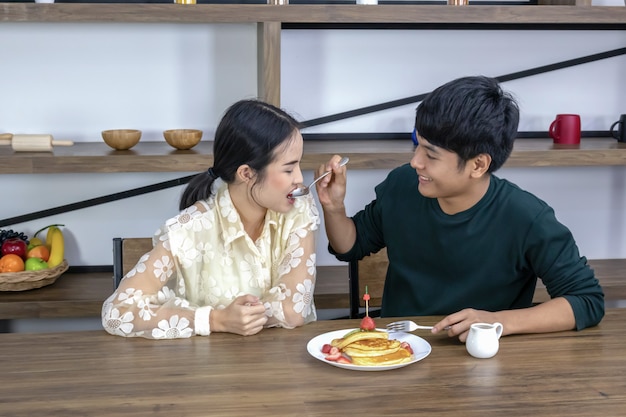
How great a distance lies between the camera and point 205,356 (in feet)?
5.43

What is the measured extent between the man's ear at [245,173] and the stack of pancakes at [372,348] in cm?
50

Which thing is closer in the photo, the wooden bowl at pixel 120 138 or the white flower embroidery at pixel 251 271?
the white flower embroidery at pixel 251 271

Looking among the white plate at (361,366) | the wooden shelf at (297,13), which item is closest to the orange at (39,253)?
the wooden shelf at (297,13)

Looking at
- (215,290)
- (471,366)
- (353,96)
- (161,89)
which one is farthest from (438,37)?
(471,366)

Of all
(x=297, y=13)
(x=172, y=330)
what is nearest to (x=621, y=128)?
(x=297, y=13)

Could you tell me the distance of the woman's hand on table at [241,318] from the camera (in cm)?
176

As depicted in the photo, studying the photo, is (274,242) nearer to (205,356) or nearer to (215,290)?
(215,290)

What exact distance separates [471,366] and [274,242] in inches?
24.4

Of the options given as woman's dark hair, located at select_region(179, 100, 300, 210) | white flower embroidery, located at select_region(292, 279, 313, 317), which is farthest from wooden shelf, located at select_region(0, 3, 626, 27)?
white flower embroidery, located at select_region(292, 279, 313, 317)

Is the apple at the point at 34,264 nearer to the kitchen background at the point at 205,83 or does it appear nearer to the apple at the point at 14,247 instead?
the apple at the point at 14,247

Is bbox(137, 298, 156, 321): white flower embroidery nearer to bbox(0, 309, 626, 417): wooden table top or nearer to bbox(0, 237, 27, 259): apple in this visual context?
bbox(0, 309, 626, 417): wooden table top

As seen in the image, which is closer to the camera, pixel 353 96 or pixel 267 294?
pixel 267 294

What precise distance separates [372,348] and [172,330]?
1.36 ft

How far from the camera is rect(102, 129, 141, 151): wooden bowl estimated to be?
9.09ft
